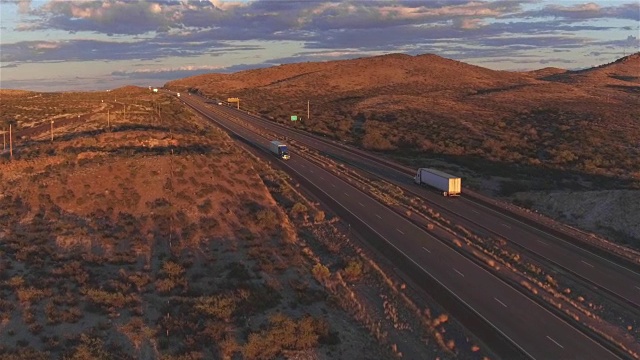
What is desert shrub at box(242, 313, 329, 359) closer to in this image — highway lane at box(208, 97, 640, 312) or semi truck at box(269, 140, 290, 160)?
highway lane at box(208, 97, 640, 312)

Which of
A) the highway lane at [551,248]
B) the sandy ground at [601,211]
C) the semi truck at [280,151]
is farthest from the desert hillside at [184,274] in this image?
the sandy ground at [601,211]

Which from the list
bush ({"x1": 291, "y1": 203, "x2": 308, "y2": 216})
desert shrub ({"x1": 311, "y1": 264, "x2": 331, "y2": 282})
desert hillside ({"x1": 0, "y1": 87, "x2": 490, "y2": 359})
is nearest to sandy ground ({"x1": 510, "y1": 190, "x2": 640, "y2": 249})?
desert hillside ({"x1": 0, "y1": 87, "x2": 490, "y2": 359})

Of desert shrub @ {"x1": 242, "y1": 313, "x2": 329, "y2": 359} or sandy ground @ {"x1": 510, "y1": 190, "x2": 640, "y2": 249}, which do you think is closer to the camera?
desert shrub @ {"x1": 242, "y1": 313, "x2": 329, "y2": 359}

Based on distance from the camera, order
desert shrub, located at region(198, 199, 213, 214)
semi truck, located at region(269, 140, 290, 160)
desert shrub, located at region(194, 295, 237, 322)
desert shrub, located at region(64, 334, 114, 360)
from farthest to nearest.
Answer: semi truck, located at region(269, 140, 290, 160) → desert shrub, located at region(198, 199, 213, 214) → desert shrub, located at region(194, 295, 237, 322) → desert shrub, located at region(64, 334, 114, 360)

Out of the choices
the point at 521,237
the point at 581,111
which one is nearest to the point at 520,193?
the point at 521,237

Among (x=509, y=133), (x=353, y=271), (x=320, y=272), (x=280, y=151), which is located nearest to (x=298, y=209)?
(x=353, y=271)

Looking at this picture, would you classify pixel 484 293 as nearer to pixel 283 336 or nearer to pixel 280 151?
pixel 283 336

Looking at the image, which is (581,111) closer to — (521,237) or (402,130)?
(402,130)
